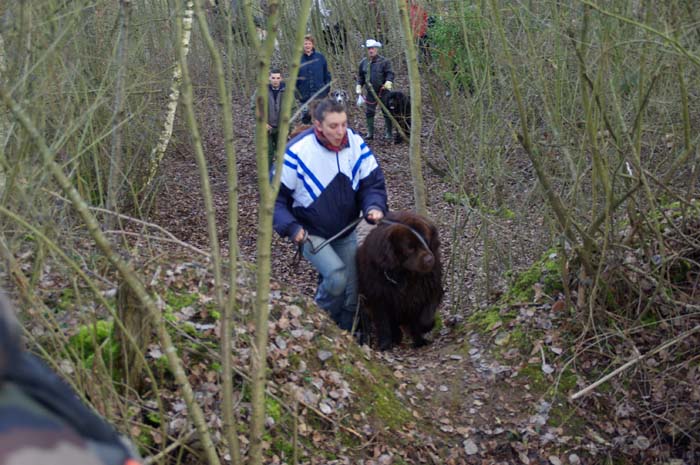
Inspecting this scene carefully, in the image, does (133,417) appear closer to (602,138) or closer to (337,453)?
(337,453)

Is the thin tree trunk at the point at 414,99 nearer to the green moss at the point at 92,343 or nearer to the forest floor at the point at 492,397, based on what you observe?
the forest floor at the point at 492,397

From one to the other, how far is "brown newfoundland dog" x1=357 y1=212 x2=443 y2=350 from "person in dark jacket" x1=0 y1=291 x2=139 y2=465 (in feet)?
17.1

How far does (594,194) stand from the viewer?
6.13m

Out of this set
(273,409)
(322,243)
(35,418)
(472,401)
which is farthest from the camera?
(322,243)

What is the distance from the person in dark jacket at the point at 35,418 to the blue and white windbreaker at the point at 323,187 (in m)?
5.01

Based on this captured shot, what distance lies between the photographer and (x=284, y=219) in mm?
6609

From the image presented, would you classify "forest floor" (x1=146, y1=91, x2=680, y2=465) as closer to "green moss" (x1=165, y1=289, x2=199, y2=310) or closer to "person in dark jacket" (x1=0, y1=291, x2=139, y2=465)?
"green moss" (x1=165, y1=289, x2=199, y2=310)

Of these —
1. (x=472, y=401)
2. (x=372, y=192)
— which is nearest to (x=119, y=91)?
(x=372, y=192)

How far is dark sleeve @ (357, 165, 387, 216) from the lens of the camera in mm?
6809

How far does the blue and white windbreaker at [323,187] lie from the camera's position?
666cm

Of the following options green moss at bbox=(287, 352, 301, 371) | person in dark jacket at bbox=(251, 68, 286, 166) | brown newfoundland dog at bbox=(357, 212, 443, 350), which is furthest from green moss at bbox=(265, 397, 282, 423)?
person in dark jacket at bbox=(251, 68, 286, 166)

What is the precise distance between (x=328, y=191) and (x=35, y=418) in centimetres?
538

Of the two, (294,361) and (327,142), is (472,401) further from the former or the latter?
(327,142)

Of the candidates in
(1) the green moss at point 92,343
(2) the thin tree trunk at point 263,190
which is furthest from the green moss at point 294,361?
(2) the thin tree trunk at point 263,190
